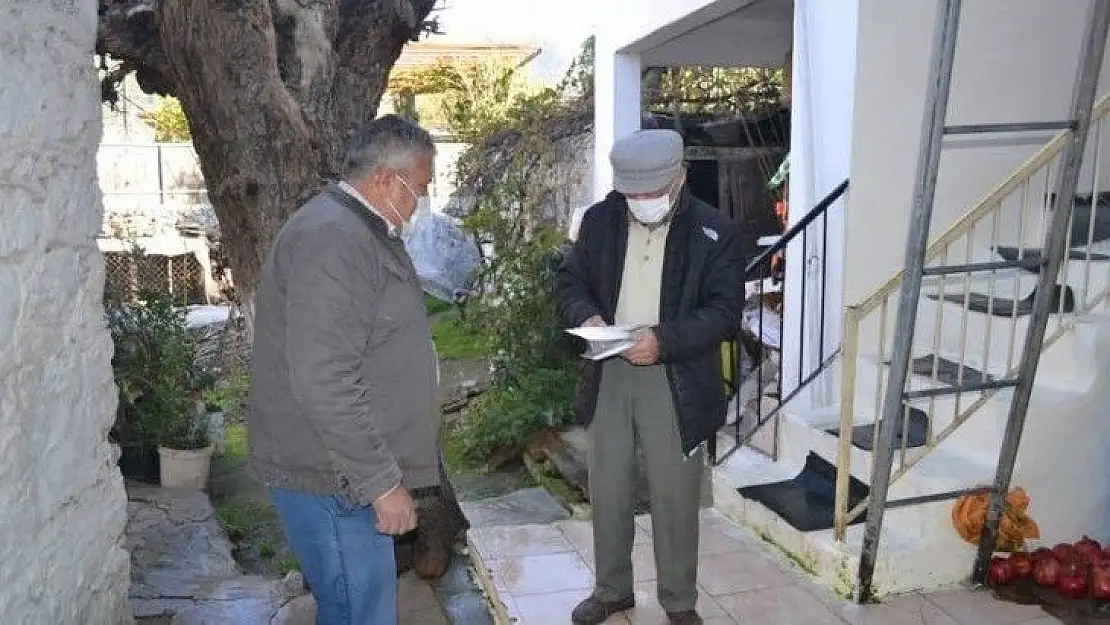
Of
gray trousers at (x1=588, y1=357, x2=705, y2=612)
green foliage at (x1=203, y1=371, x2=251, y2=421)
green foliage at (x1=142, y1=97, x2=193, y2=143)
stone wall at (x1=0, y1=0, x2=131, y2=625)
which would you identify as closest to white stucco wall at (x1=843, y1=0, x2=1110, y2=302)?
gray trousers at (x1=588, y1=357, x2=705, y2=612)

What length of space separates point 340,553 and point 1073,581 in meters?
2.69

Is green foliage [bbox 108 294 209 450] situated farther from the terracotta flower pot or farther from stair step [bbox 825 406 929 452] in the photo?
stair step [bbox 825 406 929 452]

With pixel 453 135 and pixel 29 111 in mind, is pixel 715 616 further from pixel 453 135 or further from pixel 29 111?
pixel 453 135

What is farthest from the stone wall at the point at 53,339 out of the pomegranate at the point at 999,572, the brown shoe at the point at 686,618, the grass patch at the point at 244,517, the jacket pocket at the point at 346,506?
the pomegranate at the point at 999,572

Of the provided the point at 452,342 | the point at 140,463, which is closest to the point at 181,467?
the point at 140,463

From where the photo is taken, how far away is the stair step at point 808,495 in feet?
12.0

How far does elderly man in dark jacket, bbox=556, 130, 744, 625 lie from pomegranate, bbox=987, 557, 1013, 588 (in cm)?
123

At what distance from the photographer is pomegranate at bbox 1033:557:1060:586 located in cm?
335

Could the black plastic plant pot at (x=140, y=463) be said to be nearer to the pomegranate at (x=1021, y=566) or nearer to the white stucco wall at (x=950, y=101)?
the white stucco wall at (x=950, y=101)

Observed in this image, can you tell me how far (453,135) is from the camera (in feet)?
40.2

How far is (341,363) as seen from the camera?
6.77 feet

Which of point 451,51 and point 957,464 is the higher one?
point 451,51

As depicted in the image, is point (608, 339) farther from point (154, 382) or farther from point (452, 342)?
point (452, 342)

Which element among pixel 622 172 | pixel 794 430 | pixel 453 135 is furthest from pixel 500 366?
pixel 453 135
